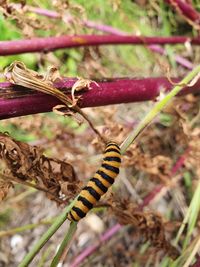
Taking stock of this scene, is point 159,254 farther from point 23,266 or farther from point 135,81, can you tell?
point 23,266

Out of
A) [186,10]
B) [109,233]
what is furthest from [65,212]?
[186,10]

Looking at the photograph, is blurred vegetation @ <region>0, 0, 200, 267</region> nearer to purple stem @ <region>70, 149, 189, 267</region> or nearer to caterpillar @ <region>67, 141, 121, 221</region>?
purple stem @ <region>70, 149, 189, 267</region>

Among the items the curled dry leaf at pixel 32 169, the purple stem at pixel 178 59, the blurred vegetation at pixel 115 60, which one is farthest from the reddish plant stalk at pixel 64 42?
the curled dry leaf at pixel 32 169

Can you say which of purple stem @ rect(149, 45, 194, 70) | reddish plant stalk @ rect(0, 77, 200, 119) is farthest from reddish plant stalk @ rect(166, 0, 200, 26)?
reddish plant stalk @ rect(0, 77, 200, 119)

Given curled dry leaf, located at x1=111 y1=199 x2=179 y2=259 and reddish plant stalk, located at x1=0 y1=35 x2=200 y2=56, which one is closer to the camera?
curled dry leaf, located at x1=111 y1=199 x2=179 y2=259

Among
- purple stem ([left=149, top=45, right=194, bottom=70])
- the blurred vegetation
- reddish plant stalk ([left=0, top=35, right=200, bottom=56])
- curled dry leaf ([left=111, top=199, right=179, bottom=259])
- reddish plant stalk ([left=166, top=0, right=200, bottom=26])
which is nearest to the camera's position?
curled dry leaf ([left=111, top=199, right=179, bottom=259])

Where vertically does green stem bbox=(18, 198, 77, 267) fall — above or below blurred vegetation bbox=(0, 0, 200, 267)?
below

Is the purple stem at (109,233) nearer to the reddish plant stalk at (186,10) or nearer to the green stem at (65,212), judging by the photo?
the reddish plant stalk at (186,10)
